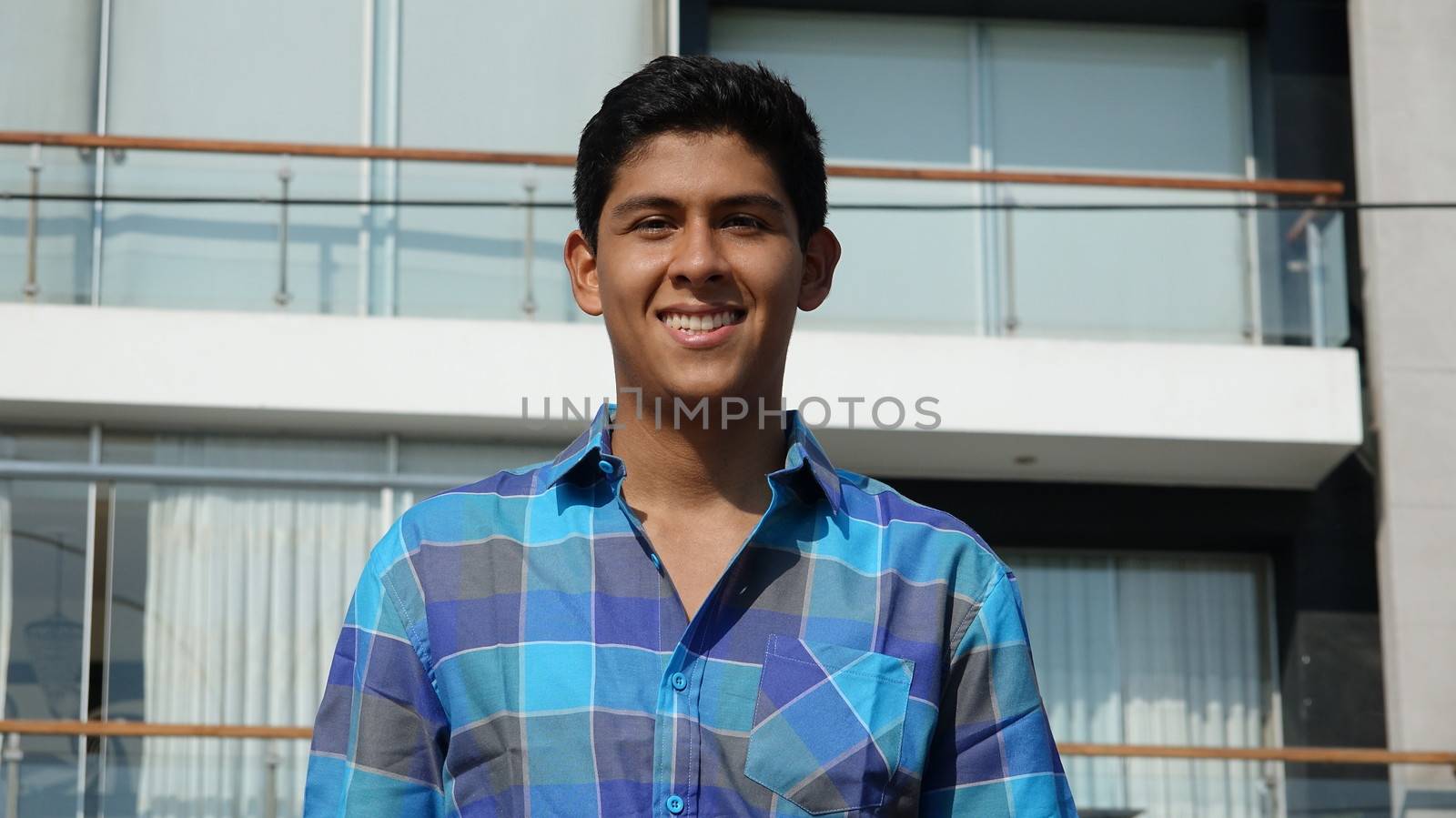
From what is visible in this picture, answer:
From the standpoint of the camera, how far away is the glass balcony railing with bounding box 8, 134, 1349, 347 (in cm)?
938

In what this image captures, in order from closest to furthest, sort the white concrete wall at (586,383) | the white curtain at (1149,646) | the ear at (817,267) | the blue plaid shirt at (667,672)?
the blue plaid shirt at (667,672)
the ear at (817,267)
the white concrete wall at (586,383)
the white curtain at (1149,646)

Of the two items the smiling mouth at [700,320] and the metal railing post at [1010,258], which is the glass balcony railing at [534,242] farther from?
the smiling mouth at [700,320]

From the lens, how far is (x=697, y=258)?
203cm

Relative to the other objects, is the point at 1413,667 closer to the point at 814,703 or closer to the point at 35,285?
the point at 35,285

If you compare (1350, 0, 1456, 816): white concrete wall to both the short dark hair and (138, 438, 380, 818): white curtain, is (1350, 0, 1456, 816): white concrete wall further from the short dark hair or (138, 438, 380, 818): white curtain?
the short dark hair

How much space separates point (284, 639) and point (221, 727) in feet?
3.12

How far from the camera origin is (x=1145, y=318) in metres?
10.0

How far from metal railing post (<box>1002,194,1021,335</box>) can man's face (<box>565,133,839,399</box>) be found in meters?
7.95

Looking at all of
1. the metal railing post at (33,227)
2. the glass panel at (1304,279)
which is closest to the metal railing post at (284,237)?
the metal railing post at (33,227)

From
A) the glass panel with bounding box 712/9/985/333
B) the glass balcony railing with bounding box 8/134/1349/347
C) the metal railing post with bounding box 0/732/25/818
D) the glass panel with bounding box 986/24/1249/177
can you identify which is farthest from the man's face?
the glass panel with bounding box 986/24/1249/177

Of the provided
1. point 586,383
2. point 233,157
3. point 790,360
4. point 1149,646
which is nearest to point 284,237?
point 233,157

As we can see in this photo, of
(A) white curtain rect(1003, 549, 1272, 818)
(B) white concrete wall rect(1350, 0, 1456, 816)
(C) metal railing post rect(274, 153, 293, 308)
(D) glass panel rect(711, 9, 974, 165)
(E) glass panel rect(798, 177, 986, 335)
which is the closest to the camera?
(C) metal railing post rect(274, 153, 293, 308)

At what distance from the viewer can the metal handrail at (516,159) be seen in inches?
371

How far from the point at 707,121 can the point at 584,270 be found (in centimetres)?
27
